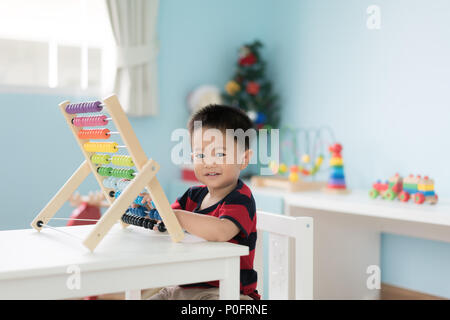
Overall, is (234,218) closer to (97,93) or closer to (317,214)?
(317,214)

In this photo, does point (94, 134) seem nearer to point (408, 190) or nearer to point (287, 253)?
point (287, 253)

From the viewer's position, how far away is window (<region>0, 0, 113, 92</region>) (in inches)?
105

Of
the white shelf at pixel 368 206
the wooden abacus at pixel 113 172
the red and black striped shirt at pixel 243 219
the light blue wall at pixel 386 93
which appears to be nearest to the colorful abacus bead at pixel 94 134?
the wooden abacus at pixel 113 172

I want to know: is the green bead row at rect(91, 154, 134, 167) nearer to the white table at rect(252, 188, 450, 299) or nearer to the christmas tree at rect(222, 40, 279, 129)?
the white table at rect(252, 188, 450, 299)

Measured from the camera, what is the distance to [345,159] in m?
2.93

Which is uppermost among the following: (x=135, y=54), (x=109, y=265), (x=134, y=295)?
(x=135, y=54)

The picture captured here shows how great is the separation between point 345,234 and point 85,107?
1.73m

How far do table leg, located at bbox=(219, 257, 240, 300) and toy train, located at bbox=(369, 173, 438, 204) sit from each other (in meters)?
1.34

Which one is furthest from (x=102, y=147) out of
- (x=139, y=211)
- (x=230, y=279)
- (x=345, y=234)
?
(x=345, y=234)

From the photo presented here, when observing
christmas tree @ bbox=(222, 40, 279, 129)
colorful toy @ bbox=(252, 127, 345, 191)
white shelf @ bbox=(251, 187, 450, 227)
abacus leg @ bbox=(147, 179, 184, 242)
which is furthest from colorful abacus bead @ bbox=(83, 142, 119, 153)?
christmas tree @ bbox=(222, 40, 279, 129)

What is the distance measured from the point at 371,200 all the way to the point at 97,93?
5.27 ft

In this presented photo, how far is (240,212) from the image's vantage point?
1160 millimetres
